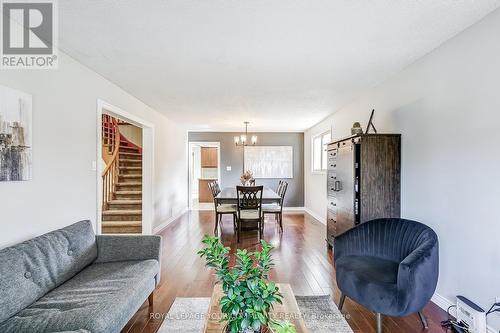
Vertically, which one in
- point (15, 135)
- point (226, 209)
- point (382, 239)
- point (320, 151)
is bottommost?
point (226, 209)

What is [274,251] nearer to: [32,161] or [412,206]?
[412,206]

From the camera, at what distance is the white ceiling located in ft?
5.96

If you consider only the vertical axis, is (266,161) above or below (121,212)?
above

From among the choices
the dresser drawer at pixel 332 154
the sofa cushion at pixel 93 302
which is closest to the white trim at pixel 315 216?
the dresser drawer at pixel 332 154

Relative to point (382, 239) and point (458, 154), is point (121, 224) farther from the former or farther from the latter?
point (458, 154)

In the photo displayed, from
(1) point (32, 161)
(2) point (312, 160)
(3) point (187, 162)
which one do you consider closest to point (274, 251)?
(1) point (32, 161)

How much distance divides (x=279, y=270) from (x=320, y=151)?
3.94m

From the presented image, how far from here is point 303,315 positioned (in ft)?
7.25

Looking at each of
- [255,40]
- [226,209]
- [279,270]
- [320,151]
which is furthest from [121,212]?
[320,151]

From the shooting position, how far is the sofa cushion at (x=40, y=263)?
150cm

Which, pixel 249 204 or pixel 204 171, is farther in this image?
pixel 204 171

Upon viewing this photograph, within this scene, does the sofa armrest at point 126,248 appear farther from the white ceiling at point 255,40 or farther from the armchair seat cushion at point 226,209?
the armchair seat cushion at point 226,209

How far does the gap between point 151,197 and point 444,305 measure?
14.2ft

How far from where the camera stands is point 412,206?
2756 mm
